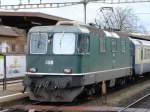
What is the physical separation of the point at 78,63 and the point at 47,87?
140 centimetres

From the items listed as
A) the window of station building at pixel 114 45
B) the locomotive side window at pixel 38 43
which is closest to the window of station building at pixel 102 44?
the window of station building at pixel 114 45

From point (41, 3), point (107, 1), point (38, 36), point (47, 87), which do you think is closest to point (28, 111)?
point (47, 87)

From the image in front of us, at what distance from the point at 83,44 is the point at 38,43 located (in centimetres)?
168

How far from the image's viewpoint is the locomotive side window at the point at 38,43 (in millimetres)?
18391

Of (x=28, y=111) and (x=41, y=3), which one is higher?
(x=41, y=3)

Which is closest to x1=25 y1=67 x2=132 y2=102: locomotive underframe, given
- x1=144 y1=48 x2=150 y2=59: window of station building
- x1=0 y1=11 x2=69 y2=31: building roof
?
x1=0 y1=11 x2=69 y2=31: building roof

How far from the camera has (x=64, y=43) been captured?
18.0m

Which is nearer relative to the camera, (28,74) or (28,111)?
(28,111)

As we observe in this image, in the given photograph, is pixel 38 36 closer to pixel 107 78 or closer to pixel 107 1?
pixel 107 78

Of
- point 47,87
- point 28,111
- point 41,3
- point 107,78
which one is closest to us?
point 28,111

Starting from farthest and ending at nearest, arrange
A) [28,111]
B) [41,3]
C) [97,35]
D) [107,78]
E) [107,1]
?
[41,3] → [107,1] → [107,78] → [97,35] → [28,111]

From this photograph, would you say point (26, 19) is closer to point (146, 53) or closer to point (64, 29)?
point (64, 29)

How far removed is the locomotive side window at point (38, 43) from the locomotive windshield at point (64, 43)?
40 cm

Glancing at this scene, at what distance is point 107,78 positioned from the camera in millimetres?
21578
